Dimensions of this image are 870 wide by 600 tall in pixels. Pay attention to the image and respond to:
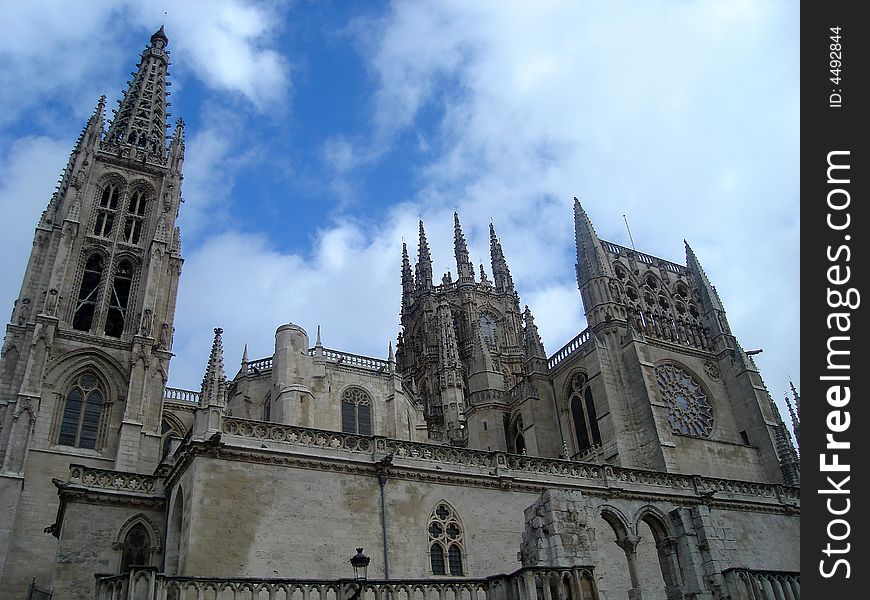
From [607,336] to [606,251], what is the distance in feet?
23.1

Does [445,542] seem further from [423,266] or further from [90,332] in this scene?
[423,266]

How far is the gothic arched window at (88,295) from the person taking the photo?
33.1m

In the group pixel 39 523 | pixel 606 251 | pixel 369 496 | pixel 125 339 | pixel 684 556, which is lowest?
pixel 684 556

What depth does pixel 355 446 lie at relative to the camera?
1856 centimetres

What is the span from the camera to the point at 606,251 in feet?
127

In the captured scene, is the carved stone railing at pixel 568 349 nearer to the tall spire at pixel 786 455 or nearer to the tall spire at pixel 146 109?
the tall spire at pixel 786 455

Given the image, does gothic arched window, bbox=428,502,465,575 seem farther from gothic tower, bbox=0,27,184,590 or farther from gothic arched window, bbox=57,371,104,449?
gothic arched window, bbox=57,371,104,449

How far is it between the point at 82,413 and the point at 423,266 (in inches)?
1396

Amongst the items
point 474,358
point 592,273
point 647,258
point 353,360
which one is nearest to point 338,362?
point 353,360
